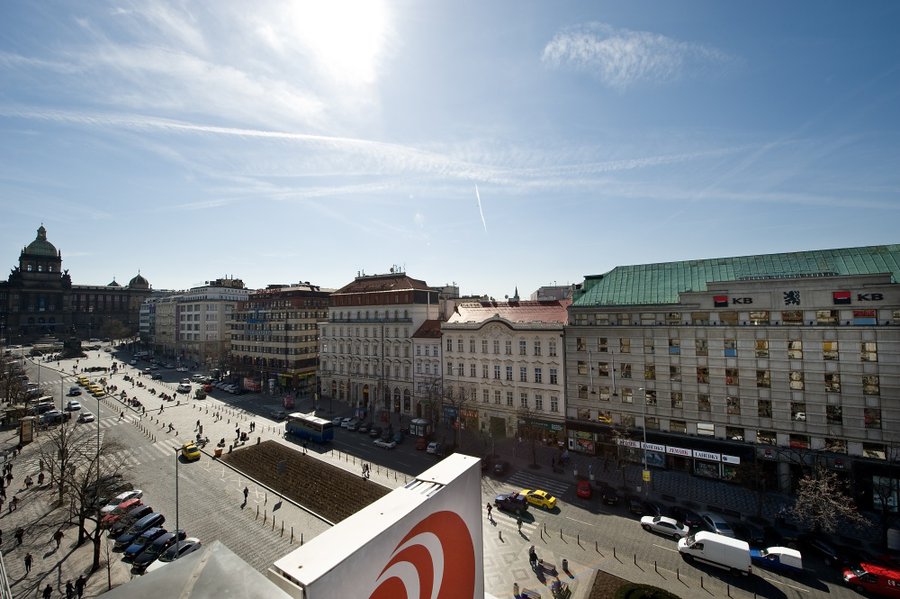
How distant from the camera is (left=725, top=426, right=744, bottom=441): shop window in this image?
39.5m

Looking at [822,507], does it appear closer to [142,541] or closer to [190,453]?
[142,541]

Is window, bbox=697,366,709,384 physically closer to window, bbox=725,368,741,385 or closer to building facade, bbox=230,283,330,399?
window, bbox=725,368,741,385

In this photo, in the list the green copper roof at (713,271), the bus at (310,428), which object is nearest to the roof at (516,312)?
the green copper roof at (713,271)

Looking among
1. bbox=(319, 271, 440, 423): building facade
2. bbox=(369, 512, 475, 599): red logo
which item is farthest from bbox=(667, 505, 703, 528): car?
bbox=(319, 271, 440, 423): building facade

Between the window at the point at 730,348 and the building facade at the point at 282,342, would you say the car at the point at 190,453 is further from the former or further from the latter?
the window at the point at 730,348

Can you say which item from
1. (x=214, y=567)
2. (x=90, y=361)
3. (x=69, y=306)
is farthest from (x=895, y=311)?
(x=69, y=306)

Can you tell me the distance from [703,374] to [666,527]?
56.2ft

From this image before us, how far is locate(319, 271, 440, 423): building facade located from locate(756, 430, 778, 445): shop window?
42184 millimetres

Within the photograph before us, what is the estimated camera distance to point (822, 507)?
28891 mm

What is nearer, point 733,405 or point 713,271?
point 733,405

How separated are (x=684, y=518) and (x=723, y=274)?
84.5 feet

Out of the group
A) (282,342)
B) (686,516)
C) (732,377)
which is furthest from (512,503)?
(282,342)

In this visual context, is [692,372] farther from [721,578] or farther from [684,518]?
[721,578]

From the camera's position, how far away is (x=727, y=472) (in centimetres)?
3975
